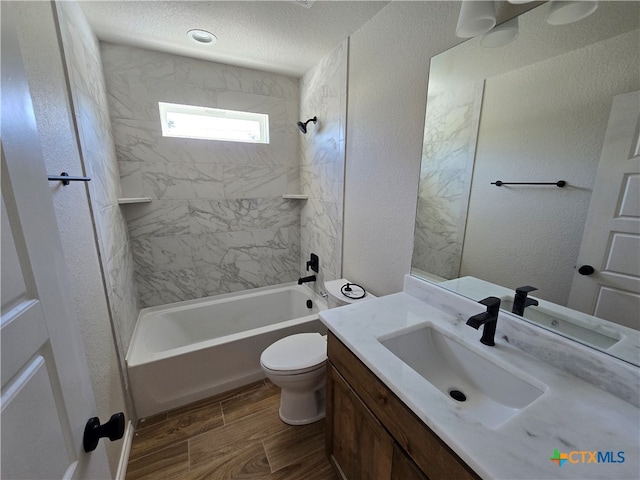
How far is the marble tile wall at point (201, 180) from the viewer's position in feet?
6.66

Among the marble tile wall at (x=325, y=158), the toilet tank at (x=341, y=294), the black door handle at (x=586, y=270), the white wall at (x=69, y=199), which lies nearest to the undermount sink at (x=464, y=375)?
the black door handle at (x=586, y=270)

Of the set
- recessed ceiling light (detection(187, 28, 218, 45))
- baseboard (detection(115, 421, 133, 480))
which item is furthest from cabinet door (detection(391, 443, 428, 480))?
recessed ceiling light (detection(187, 28, 218, 45))

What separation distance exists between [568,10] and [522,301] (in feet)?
3.14

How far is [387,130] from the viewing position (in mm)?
1515

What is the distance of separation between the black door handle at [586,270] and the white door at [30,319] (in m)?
1.36

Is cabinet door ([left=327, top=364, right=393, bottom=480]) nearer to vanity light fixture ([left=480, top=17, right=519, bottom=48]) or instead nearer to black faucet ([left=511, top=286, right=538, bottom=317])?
Result: black faucet ([left=511, top=286, right=538, bottom=317])

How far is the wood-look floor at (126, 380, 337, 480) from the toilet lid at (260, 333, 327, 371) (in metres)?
0.44

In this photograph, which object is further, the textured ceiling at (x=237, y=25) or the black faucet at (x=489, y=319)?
the textured ceiling at (x=237, y=25)

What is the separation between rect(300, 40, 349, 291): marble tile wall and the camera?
1.92m

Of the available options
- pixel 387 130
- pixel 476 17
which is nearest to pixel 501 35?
pixel 476 17

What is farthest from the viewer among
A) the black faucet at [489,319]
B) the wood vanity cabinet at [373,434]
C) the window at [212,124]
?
the window at [212,124]

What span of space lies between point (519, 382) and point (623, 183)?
2.14ft

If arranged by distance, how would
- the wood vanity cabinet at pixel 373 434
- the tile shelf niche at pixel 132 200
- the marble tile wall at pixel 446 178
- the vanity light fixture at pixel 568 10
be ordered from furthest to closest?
the tile shelf niche at pixel 132 200, the marble tile wall at pixel 446 178, the vanity light fixture at pixel 568 10, the wood vanity cabinet at pixel 373 434

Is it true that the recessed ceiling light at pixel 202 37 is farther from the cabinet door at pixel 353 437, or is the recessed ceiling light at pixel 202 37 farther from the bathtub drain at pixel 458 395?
the bathtub drain at pixel 458 395
